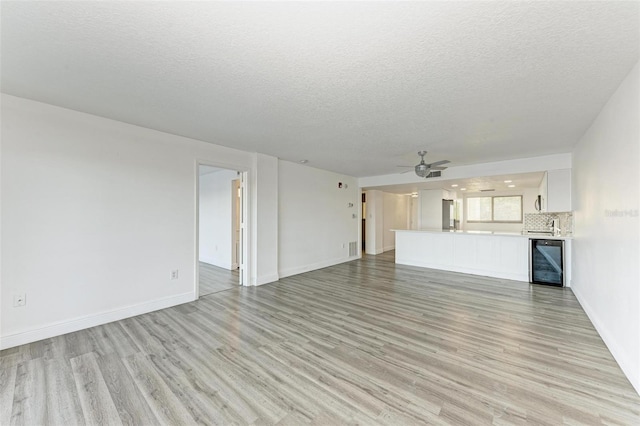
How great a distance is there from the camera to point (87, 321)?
9.83ft

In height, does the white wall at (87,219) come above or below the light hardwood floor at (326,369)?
above

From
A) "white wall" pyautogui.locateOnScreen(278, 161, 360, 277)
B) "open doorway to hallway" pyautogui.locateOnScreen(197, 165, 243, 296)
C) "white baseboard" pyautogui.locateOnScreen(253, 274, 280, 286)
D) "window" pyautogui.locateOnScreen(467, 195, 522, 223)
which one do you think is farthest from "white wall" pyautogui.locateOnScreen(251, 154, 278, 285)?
"window" pyautogui.locateOnScreen(467, 195, 522, 223)

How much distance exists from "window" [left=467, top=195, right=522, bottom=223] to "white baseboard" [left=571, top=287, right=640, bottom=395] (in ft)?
21.3

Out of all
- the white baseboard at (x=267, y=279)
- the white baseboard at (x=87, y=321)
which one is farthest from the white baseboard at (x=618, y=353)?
the white baseboard at (x=87, y=321)

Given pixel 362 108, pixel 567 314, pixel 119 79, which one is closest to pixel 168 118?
pixel 119 79

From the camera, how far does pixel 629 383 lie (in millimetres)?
2008

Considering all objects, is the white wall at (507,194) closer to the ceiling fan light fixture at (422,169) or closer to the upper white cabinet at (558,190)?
the upper white cabinet at (558,190)

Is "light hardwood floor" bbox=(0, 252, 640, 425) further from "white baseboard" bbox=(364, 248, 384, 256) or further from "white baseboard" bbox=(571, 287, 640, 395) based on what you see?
"white baseboard" bbox=(364, 248, 384, 256)

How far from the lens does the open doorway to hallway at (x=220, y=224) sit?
5939 mm

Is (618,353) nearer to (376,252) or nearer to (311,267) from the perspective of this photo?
(311,267)

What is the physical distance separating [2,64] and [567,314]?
6.46m

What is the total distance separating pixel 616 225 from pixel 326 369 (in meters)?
2.91

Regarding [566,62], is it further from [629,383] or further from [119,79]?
[119,79]

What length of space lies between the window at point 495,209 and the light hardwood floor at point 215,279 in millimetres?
8826
